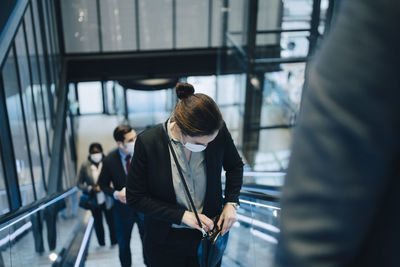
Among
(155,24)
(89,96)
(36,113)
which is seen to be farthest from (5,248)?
(89,96)

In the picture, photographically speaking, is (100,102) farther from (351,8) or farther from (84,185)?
(351,8)

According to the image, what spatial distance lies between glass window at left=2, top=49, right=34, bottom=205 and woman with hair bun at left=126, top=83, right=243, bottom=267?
3.76 meters

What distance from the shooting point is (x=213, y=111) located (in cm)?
221

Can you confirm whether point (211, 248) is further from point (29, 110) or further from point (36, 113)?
point (36, 113)

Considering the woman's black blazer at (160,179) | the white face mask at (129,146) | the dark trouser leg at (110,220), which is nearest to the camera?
the woman's black blazer at (160,179)

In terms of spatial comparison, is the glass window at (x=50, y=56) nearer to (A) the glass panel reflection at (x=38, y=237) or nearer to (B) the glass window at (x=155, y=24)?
(B) the glass window at (x=155, y=24)

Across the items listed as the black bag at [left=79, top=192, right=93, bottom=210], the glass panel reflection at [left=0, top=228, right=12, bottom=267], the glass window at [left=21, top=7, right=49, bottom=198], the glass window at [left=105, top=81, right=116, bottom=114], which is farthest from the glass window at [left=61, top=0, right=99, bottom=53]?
the glass panel reflection at [left=0, top=228, right=12, bottom=267]

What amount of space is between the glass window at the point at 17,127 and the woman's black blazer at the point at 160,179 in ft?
12.3

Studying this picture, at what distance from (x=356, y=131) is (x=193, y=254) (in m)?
2.25

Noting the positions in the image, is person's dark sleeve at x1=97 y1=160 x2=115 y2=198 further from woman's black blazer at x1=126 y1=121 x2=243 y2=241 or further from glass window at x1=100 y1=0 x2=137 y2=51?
glass window at x1=100 y1=0 x2=137 y2=51

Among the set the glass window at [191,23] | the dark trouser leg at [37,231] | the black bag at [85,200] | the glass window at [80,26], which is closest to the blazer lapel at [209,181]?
the dark trouser leg at [37,231]

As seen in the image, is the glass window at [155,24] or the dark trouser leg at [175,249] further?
the glass window at [155,24]

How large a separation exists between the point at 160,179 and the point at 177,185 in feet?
0.33

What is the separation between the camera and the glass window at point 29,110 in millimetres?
6789
